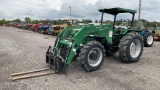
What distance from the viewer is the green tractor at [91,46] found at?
6.16 m

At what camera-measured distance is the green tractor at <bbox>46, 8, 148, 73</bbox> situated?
616 centimetres

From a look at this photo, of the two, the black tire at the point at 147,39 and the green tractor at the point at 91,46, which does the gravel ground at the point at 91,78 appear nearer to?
the green tractor at the point at 91,46

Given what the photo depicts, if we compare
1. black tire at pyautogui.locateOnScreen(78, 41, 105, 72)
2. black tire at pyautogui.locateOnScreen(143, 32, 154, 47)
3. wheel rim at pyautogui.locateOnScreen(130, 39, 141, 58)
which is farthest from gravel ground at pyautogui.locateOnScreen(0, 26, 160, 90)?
black tire at pyautogui.locateOnScreen(143, 32, 154, 47)

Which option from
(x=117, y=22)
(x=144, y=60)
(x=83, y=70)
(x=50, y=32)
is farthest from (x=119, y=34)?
(x=50, y=32)

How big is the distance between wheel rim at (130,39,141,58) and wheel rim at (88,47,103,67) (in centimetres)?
202

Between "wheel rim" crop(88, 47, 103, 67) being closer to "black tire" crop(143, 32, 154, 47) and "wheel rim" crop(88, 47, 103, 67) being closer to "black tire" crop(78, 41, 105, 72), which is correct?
"black tire" crop(78, 41, 105, 72)

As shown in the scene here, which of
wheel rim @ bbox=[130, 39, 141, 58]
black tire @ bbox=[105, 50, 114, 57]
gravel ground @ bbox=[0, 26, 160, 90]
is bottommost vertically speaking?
gravel ground @ bbox=[0, 26, 160, 90]

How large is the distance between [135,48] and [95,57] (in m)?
2.62

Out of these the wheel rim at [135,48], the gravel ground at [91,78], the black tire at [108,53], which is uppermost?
the wheel rim at [135,48]

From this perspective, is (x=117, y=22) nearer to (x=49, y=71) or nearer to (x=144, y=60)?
(x=144, y=60)

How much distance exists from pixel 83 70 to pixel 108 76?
1.02 m

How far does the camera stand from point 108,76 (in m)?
6.16

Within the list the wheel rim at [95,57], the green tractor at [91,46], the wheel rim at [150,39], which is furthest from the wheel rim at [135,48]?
the wheel rim at [150,39]

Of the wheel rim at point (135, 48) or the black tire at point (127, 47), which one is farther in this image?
the wheel rim at point (135, 48)
